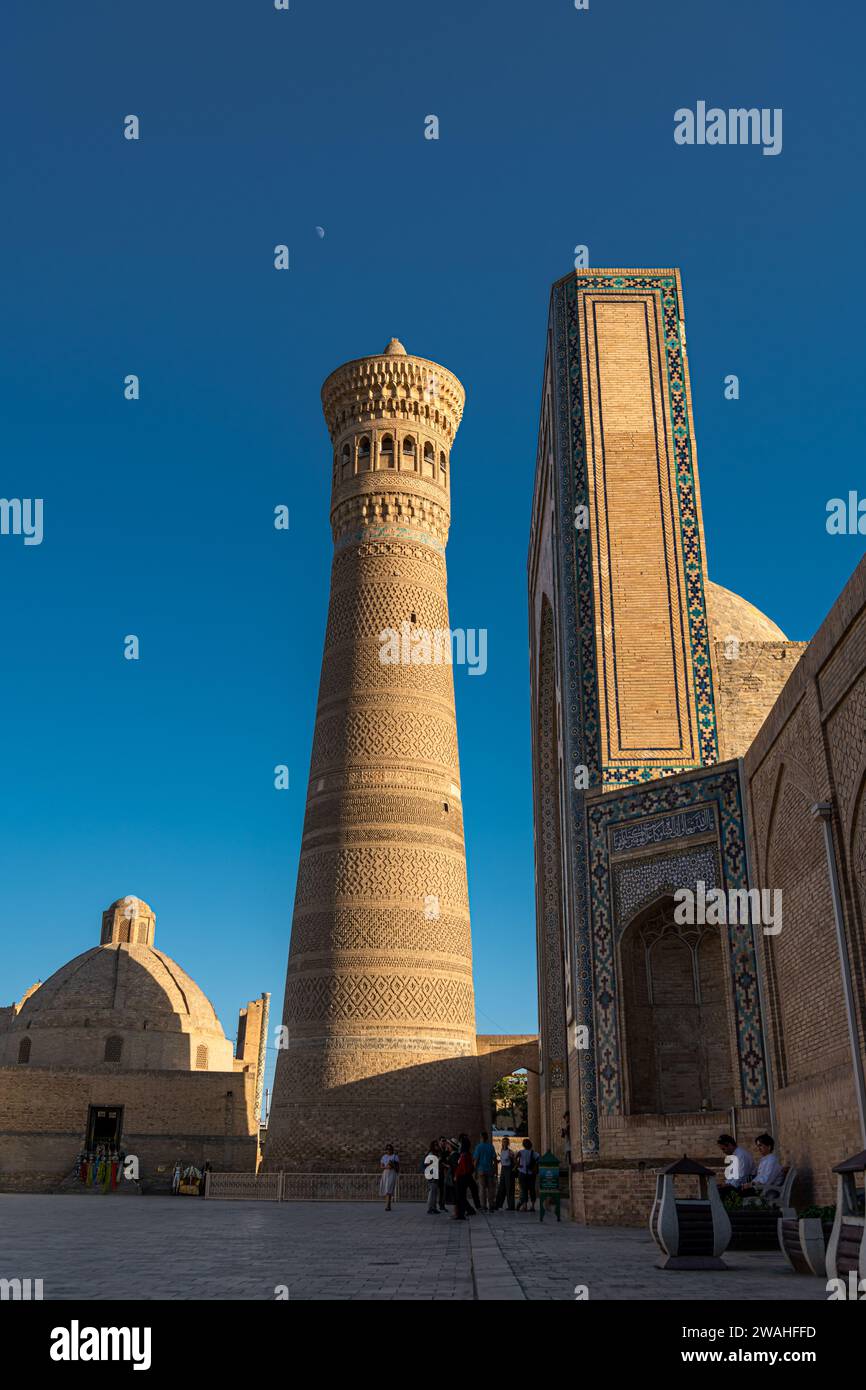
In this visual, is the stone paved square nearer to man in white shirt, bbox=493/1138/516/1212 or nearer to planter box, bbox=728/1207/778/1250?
planter box, bbox=728/1207/778/1250

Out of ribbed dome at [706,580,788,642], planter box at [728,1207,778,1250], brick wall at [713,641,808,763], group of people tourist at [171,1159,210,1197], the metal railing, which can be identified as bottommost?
group of people tourist at [171,1159,210,1197]

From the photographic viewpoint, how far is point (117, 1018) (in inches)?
1039

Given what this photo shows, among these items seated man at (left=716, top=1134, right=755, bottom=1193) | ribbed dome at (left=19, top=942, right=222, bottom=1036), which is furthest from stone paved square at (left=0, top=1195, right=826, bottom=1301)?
ribbed dome at (left=19, top=942, right=222, bottom=1036)

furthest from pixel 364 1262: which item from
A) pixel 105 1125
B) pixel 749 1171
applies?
pixel 105 1125

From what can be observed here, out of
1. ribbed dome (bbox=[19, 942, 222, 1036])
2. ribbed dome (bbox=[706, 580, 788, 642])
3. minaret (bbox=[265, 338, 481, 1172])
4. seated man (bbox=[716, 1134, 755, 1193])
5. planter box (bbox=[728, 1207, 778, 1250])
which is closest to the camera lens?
planter box (bbox=[728, 1207, 778, 1250])

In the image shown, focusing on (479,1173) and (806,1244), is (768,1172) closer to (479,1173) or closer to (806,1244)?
(806,1244)

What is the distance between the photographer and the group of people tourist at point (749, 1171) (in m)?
6.91

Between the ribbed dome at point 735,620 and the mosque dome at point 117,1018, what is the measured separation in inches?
690

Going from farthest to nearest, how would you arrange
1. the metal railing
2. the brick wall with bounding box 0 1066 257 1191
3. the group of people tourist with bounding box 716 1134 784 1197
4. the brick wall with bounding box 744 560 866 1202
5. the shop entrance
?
the shop entrance → the brick wall with bounding box 0 1066 257 1191 → the metal railing → the group of people tourist with bounding box 716 1134 784 1197 → the brick wall with bounding box 744 560 866 1202

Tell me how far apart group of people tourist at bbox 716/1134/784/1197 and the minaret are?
31.3 ft

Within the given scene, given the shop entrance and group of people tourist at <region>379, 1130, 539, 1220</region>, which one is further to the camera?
the shop entrance

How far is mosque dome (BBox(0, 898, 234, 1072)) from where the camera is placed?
85.4 ft
